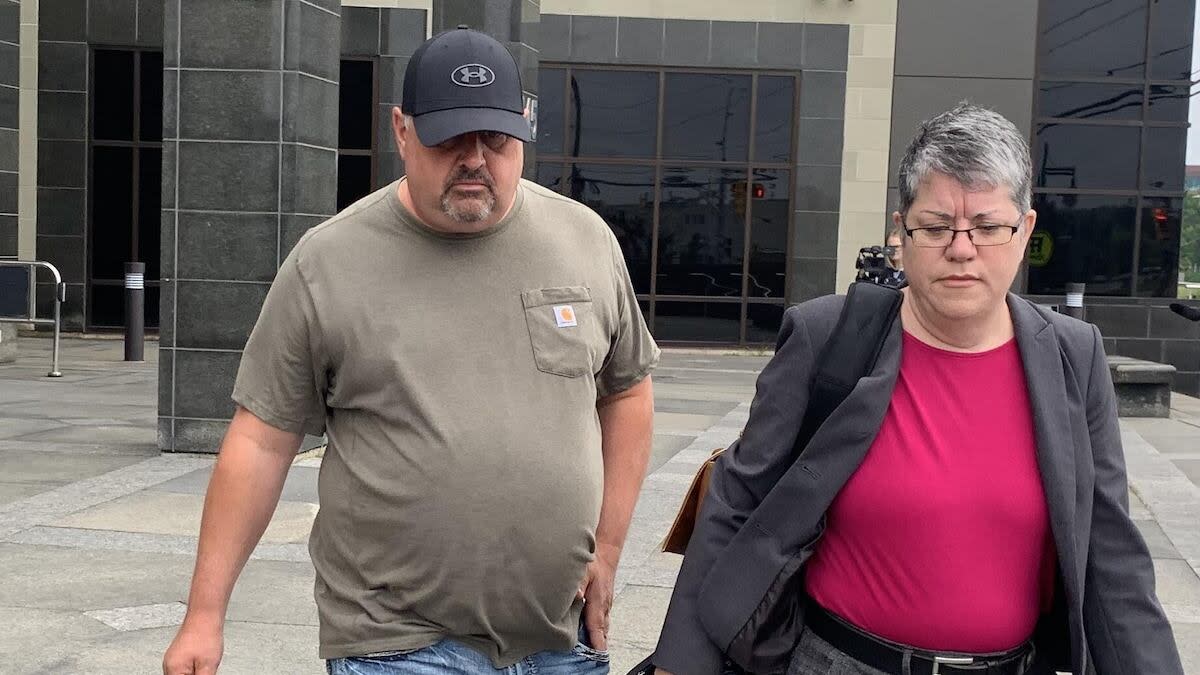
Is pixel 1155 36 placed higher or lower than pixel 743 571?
higher

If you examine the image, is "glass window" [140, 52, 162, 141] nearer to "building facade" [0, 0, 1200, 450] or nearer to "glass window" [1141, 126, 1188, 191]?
"building facade" [0, 0, 1200, 450]

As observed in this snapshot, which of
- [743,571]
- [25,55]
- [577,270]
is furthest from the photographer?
[25,55]

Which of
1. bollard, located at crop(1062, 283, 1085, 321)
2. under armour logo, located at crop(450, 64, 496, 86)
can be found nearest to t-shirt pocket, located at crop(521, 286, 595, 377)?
under armour logo, located at crop(450, 64, 496, 86)

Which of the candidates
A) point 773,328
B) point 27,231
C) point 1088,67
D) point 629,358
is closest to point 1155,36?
point 1088,67

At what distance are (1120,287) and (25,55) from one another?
1634 cm

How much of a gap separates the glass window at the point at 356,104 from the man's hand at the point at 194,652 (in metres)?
19.6

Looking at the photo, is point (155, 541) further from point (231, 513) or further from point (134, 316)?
point (134, 316)

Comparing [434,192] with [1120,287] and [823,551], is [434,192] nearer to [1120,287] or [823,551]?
[823,551]

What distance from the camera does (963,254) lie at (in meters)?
2.70

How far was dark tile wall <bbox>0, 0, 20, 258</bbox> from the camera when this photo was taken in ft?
56.7

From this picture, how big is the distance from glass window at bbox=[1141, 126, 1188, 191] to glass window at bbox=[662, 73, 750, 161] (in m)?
5.87

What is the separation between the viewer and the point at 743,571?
2.81 meters

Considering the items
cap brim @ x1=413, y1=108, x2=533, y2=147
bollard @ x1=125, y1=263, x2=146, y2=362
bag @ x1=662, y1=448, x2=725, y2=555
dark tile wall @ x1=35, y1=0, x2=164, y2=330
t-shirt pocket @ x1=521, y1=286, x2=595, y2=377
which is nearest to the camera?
cap brim @ x1=413, y1=108, x2=533, y2=147

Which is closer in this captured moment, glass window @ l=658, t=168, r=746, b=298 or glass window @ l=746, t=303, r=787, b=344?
glass window @ l=658, t=168, r=746, b=298
